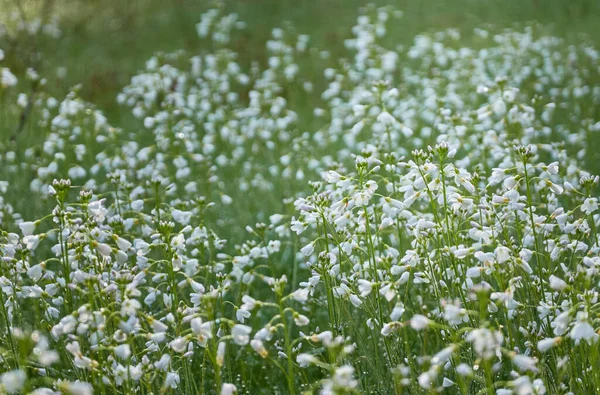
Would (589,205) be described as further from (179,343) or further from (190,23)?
(190,23)

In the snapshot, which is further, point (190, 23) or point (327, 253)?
point (190, 23)

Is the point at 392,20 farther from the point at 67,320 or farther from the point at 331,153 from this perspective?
the point at 67,320

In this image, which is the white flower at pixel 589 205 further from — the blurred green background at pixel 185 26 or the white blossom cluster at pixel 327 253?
the blurred green background at pixel 185 26

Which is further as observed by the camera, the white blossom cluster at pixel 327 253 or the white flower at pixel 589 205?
the white flower at pixel 589 205

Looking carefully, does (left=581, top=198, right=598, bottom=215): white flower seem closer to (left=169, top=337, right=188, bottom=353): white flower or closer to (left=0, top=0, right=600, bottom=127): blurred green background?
(left=169, top=337, right=188, bottom=353): white flower

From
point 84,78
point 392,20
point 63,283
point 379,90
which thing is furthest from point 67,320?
point 392,20

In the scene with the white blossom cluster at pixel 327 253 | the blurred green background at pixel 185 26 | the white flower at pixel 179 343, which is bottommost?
the white flower at pixel 179 343

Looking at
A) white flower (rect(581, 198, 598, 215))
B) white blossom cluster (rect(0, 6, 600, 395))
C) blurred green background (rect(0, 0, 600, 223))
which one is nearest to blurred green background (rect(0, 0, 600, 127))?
blurred green background (rect(0, 0, 600, 223))

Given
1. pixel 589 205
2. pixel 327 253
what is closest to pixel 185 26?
pixel 327 253

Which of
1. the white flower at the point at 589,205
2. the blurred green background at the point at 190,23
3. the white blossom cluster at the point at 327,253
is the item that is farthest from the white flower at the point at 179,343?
the blurred green background at the point at 190,23
